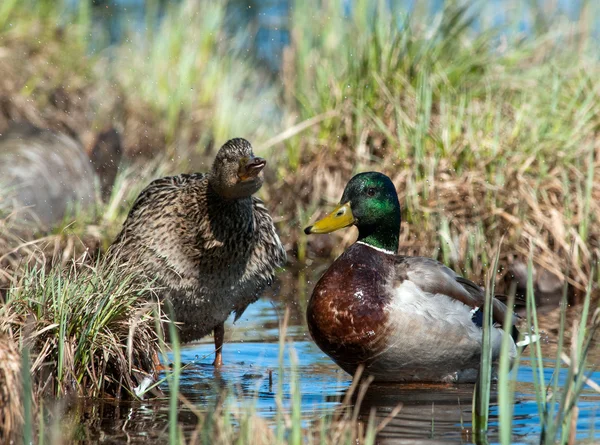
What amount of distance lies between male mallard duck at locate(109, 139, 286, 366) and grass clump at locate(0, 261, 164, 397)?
537 millimetres

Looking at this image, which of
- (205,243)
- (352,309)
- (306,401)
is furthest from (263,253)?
(306,401)

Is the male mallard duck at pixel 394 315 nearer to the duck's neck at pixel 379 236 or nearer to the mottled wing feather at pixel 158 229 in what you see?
the duck's neck at pixel 379 236

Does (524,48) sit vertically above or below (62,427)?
above

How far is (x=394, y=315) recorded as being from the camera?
186 inches

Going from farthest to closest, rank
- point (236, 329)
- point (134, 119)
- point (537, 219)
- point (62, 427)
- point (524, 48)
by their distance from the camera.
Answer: point (134, 119)
point (524, 48)
point (537, 219)
point (236, 329)
point (62, 427)

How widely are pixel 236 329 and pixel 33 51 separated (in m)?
3.99

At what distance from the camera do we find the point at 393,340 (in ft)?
15.4

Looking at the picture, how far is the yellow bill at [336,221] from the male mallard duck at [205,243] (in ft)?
1.17

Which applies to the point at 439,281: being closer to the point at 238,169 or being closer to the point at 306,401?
the point at 306,401

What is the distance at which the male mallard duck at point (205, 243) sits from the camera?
5.06 m

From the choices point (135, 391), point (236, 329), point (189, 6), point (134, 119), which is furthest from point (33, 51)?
point (135, 391)

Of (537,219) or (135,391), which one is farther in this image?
(537,219)

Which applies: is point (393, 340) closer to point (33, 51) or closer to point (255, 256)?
point (255, 256)

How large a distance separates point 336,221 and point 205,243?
2.10 ft
